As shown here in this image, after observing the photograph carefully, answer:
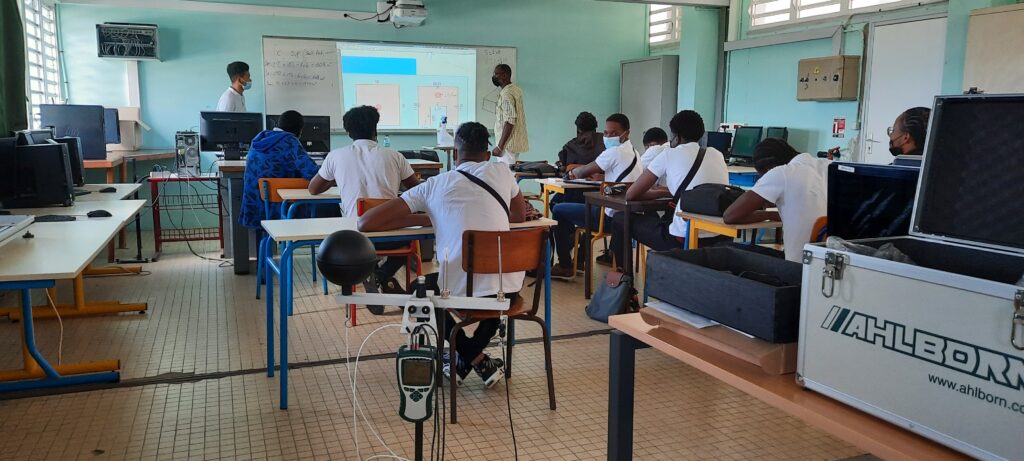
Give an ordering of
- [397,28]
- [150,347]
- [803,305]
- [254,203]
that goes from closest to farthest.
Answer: [803,305]
[150,347]
[254,203]
[397,28]

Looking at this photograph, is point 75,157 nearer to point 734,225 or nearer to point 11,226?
point 11,226

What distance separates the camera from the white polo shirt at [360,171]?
4195 millimetres

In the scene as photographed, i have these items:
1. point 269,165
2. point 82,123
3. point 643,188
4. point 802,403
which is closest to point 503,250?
point 802,403

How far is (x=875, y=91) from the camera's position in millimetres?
6824

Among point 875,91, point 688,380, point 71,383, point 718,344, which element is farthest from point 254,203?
point 875,91

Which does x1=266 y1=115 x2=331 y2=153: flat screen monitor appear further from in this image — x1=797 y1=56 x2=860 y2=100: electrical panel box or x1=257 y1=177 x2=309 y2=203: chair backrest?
x1=797 y1=56 x2=860 y2=100: electrical panel box

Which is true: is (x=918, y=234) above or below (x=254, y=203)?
above

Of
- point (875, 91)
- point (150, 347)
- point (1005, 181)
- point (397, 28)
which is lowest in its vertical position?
point (150, 347)

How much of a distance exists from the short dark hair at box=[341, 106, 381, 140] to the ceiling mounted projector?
12.7ft

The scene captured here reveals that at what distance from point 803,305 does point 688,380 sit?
2.20 metres

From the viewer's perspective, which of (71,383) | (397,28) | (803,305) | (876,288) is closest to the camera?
(876,288)

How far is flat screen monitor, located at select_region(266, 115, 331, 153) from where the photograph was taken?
6297mm

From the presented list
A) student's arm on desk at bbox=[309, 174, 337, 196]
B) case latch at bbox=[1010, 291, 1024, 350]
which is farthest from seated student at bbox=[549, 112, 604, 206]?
case latch at bbox=[1010, 291, 1024, 350]

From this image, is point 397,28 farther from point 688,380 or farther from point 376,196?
point 688,380
